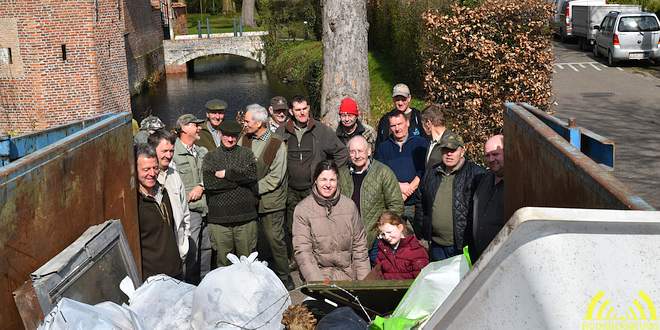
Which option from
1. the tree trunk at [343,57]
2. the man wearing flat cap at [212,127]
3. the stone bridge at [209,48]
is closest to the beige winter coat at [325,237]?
the man wearing flat cap at [212,127]

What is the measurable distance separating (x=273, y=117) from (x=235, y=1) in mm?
77587

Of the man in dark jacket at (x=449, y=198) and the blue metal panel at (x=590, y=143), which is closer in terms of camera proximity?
the blue metal panel at (x=590, y=143)

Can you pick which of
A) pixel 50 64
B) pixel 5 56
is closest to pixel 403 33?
pixel 50 64

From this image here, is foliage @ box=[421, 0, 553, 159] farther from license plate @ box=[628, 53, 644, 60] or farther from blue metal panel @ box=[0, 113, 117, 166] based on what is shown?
license plate @ box=[628, 53, 644, 60]

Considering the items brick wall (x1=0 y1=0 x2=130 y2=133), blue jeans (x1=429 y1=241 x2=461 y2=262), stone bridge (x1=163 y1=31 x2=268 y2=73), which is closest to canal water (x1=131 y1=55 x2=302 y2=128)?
stone bridge (x1=163 y1=31 x2=268 y2=73)

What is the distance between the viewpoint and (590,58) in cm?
3281

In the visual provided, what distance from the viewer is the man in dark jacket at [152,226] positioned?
237 inches

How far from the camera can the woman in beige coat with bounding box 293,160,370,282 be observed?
618cm

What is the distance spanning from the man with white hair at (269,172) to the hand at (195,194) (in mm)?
550

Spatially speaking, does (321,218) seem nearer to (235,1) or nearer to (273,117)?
(273,117)

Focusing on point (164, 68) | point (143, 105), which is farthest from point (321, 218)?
point (164, 68)

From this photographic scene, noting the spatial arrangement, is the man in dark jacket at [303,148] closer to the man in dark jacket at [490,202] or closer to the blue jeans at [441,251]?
the blue jeans at [441,251]

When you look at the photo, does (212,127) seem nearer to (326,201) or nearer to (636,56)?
(326,201)

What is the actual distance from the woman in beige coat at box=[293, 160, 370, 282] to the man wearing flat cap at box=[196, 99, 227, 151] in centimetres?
239
